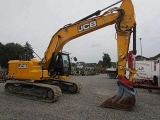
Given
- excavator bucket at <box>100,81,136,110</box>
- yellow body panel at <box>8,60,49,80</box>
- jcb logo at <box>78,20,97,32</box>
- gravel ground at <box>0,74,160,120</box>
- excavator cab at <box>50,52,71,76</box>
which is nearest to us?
gravel ground at <box>0,74,160,120</box>

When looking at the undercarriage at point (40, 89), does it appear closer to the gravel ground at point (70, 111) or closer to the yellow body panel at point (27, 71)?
the yellow body panel at point (27, 71)

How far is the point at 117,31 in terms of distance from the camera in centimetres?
A: 1045

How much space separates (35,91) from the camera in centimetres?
1209

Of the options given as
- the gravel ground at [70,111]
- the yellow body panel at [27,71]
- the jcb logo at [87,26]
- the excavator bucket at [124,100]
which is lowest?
the gravel ground at [70,111]

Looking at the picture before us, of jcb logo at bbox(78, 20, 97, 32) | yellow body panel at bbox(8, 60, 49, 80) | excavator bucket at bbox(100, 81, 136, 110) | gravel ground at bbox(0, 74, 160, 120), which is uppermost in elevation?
jcb logo at bbox(78, 20, 97, 32)

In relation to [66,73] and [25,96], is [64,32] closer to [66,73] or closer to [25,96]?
[66,73]

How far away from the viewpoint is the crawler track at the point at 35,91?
11.4 m

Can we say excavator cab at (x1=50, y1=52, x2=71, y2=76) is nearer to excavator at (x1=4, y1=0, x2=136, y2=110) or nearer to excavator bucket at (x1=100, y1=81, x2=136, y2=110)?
excavator at (x1=4, y1=0, x2=136, y2=110)

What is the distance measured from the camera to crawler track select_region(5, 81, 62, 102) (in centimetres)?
1138

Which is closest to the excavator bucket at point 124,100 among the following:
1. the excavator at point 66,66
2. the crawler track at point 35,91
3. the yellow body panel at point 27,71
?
the excavator at point 66,66

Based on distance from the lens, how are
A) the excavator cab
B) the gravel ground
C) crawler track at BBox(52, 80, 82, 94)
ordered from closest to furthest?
1. the gravel ground
2. the excavator cab
3. crawler track at BBox(52, 80, 82, 94)

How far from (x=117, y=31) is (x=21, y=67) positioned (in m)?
5.48

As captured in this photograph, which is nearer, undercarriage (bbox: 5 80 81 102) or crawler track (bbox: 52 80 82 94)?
undercarriage (bbox: 5 80 81 102)

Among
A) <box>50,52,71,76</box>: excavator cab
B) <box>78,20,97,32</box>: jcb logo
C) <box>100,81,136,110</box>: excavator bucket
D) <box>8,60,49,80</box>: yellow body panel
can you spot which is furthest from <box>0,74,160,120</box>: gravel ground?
<box>78,20,97,32</box>: jcb logo
